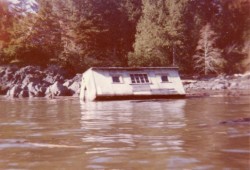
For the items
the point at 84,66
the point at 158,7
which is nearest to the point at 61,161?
the point at 84,66

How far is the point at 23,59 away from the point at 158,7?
61.2 ft

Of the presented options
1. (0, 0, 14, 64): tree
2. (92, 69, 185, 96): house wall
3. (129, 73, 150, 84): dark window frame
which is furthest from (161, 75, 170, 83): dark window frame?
(0, 0, 14, 64): tree

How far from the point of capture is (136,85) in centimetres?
2930

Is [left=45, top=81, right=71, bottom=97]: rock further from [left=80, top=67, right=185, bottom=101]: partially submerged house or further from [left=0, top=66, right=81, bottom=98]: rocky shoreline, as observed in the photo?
[left=80, top=67, right=185, bottom=101]: partially submerged house

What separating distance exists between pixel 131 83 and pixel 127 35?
31.5m

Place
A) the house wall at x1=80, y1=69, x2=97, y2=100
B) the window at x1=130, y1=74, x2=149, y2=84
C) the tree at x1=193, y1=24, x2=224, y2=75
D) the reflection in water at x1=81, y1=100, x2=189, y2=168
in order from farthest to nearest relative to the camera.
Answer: the tree at x1=193, y1=24, x2=224, y2=75 < the window at x1=130, y1=74, x2=149, y2=84 < the house wall at x1=80, y1=69, x2=97, y2=100 < the reflection in water at x1=81, y1=100, x2=189, y2=168

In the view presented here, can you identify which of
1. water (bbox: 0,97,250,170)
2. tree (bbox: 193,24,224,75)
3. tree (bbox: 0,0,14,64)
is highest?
tree (bbox: 0,0,14,64)

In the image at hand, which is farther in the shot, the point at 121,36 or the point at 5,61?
the point at 121,36

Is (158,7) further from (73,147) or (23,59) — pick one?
(73,147)

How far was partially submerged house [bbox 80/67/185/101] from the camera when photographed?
28.8 m

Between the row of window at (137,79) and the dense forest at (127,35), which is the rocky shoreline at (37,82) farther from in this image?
the row of window at (137,79)

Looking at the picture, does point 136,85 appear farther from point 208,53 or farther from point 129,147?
point 208,53

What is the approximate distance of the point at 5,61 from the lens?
5053 cm

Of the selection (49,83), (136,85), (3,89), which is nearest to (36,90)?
(49,83)
